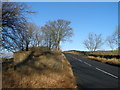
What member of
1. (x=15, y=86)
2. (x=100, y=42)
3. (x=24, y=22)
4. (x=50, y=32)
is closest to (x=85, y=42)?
(x=100, y=42)

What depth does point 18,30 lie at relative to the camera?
10500 millimetres

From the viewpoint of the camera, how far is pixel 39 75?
659cm

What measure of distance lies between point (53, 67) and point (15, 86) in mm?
2978

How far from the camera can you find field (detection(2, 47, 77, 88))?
5.62 m

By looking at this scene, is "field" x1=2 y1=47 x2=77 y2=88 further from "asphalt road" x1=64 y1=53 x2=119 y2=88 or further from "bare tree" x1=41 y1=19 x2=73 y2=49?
"bare tree" x1=41 y1=19 x2=73 y2=49

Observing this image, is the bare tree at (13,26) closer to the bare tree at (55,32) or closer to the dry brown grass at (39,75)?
the dry brown grass at (39,75)

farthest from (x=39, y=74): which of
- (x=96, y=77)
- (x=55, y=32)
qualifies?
(x=55, y=32)

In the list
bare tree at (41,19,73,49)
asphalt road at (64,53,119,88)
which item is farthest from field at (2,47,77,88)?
bare tree at (41,19,73,49)

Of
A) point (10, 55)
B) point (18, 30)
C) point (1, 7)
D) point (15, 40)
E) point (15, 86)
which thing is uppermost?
point (1, 7)

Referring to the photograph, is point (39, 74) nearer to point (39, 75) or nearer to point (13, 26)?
point (39, 75)

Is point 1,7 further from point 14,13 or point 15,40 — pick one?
point 15,40

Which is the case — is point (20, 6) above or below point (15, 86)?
above

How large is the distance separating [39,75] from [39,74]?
0.16 meters

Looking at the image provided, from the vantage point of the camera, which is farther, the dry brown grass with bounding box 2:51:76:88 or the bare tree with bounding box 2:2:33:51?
the bare tree with bounding box 2:2:33:51
